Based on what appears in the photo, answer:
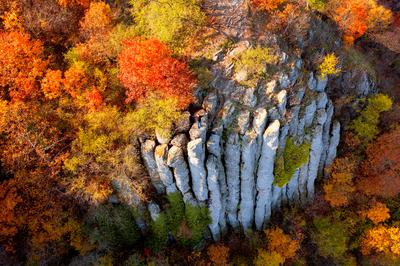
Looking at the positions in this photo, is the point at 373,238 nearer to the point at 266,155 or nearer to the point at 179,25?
the point at 266,155

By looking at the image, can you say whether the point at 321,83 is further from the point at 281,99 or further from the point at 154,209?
the point at 154,209

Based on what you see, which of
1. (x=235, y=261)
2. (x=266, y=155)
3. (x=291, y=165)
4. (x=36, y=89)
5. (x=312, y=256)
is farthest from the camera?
(x=312, y=256)

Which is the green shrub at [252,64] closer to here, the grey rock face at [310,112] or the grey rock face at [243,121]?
the grey rock face at [243,121]

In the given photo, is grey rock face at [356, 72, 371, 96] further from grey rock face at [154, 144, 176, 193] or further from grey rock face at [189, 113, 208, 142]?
grey rock face at [154, 144, 176, 193]

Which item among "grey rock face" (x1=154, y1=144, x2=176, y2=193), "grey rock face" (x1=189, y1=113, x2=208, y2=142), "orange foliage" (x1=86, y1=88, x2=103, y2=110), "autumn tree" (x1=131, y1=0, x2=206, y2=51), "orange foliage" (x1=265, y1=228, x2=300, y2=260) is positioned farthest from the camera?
"orange foliage" (x1=265, y1=228, x2=300, y2=260)

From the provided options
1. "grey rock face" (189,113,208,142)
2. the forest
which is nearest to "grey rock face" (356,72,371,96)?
the forest

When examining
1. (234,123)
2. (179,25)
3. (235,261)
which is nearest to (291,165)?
(234,123)
